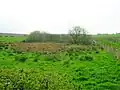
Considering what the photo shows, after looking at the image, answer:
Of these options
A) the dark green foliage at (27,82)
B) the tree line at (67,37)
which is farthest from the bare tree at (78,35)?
the dark green foliage at (27,82)

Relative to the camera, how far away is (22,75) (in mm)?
11398

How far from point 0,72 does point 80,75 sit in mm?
12036

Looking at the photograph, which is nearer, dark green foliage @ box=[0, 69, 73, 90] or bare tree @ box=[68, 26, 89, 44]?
dark green foliage @ box=[0, 69, 73, 90]

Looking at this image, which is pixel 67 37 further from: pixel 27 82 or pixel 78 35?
pixel 27 82

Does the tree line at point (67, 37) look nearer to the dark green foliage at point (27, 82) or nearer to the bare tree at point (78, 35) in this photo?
the bare tree at point (78, 35)

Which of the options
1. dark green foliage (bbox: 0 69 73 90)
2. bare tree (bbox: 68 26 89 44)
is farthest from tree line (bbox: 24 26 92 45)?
dark green foliage (bbox: 0 69 73 90)

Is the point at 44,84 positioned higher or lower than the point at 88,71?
higher

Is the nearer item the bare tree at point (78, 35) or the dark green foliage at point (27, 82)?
the dark green foliage at point (27, 82)

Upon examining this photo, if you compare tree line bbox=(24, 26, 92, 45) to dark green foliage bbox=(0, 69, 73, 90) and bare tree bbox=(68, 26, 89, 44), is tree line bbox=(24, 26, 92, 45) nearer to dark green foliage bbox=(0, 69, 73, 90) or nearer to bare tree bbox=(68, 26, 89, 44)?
bare tree bbox=(68, 26, 89, 44)

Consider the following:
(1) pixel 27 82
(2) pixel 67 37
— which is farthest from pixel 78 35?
(1) pixel 27 82

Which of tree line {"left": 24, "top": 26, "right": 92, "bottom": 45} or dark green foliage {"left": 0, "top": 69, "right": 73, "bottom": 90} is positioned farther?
tree line {"left": 24, "top": 26, "right": 92, "bottom": 45}

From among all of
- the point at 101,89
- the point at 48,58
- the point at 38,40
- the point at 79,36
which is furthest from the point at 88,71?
the point at 38,40

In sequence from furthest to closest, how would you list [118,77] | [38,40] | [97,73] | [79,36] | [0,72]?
[38,40], [79,36], [97,73], [118,77], [0,72]

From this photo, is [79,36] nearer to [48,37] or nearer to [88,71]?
[48,37]
